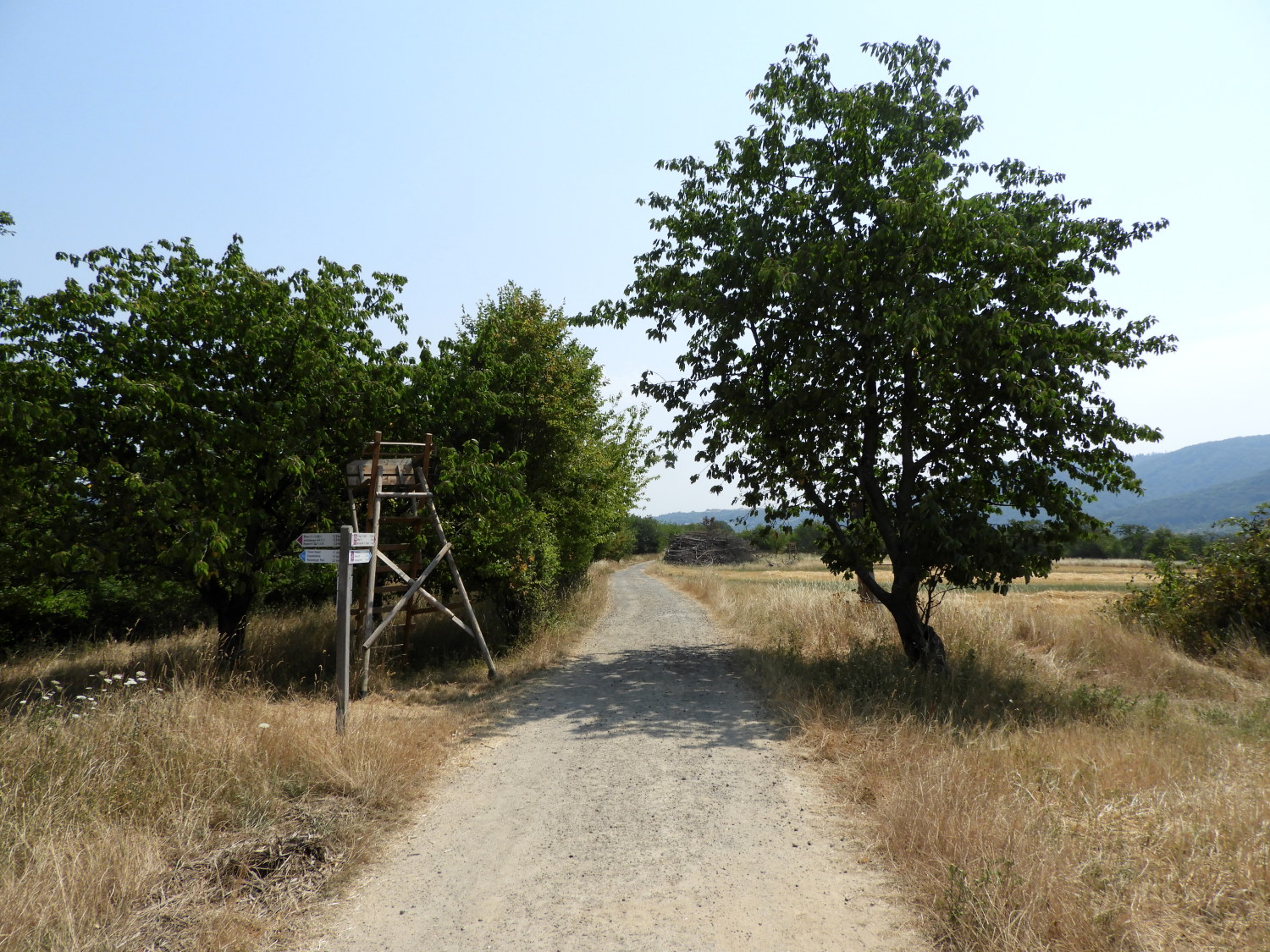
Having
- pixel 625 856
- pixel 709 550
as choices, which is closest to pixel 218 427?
pixel 625 856

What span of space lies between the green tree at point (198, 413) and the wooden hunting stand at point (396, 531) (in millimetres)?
860

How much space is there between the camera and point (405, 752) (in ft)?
22.2

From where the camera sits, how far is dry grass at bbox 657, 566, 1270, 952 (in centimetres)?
378

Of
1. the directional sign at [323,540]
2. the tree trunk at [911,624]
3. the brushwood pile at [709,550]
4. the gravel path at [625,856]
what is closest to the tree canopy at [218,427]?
the directional sign at [323,540]

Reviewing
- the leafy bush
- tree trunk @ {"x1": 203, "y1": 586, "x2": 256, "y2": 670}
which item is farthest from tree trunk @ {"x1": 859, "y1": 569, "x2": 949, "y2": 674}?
tree trunk @ {"x1": 203, "y1": 586, "x2": 256, "y2": 670}

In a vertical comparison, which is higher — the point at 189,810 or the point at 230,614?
the point at 230,614

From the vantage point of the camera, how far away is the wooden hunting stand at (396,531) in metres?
9.83

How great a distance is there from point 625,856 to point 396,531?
925 cm

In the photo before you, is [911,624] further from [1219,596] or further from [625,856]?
[625,856]

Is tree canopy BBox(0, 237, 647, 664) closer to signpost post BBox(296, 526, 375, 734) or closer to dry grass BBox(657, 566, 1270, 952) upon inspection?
signpost post BBox(296, 526, 375, 734)

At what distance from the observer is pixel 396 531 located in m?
12.9

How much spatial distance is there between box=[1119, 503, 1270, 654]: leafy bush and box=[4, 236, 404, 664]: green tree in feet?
53.9

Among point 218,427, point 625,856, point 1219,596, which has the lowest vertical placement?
point 625,856

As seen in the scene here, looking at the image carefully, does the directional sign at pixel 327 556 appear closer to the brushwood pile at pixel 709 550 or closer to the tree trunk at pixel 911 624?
the tree trunk at pixel 911 624
